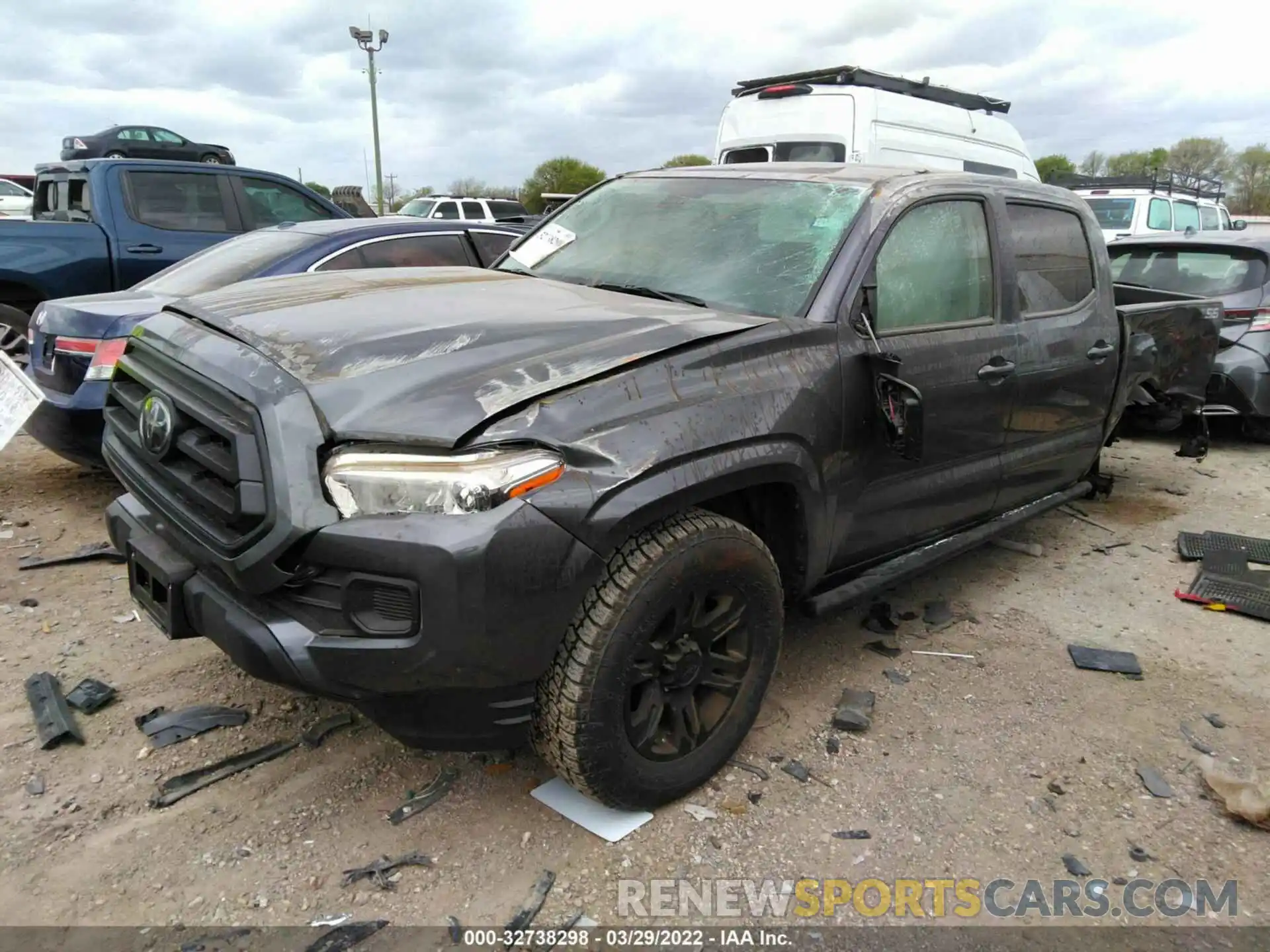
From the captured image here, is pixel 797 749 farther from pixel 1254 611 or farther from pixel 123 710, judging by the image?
pixel 1254 611

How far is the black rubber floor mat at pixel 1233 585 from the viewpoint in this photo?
4113 millimetres

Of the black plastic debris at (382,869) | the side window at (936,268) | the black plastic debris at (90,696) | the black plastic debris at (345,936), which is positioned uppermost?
the side window at (936,268)

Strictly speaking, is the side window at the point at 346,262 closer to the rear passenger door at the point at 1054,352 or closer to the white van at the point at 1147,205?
the rear passenger door at the point at 1054,352

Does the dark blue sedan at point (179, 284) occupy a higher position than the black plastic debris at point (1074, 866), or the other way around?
the dark blue sedan at point (179, 284)

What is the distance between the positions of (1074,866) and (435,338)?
7.42ft

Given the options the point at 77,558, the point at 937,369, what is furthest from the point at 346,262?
the point at 937,369

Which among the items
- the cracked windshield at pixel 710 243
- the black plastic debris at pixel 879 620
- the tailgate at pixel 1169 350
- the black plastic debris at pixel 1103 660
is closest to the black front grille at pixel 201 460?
the cracked windshield at pixel 710 243

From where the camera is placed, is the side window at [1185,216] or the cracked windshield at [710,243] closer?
the cracked windshield at [710,243]

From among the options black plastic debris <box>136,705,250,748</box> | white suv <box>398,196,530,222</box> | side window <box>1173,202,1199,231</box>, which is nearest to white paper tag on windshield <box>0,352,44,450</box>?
black plastic debris <box>136,705,250,748</box>

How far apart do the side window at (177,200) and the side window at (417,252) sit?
99.5 inches

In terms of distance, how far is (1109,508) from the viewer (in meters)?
5.61

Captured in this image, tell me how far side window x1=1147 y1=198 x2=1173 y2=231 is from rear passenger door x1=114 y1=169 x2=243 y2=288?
1213cm

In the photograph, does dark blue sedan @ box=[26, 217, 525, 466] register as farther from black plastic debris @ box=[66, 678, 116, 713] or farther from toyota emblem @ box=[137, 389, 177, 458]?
toyota emblem @ box=[137, 389, 177, 458]

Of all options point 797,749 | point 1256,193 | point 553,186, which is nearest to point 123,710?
point 797,749
